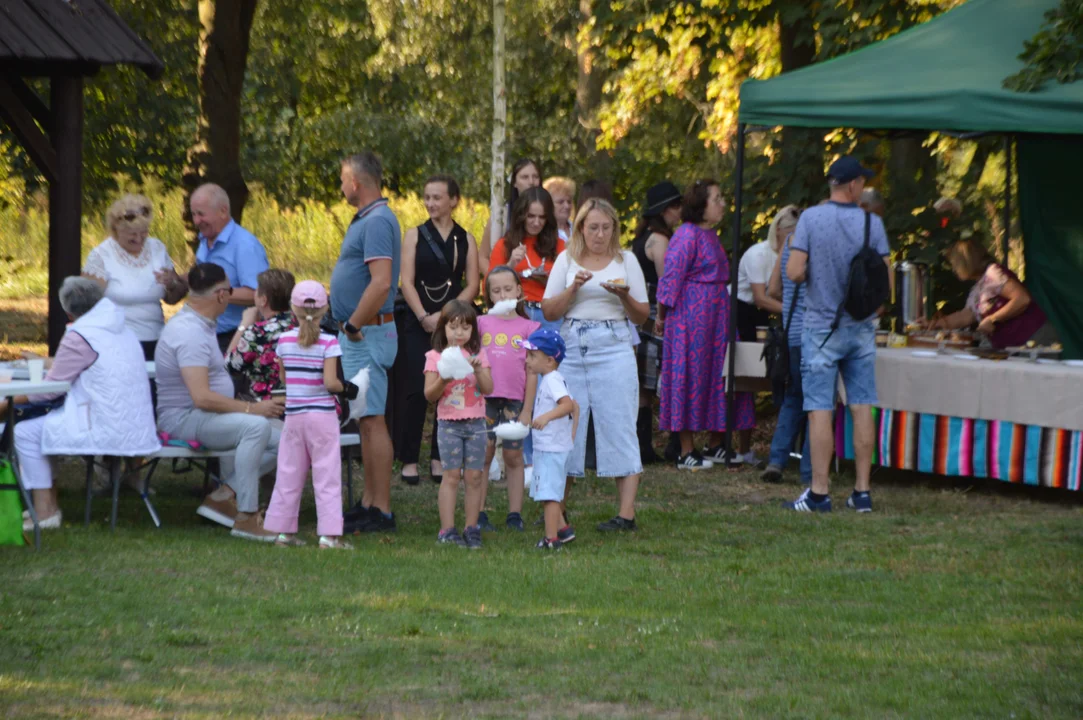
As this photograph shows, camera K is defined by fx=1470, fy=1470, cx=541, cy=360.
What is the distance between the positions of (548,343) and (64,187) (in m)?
4.18

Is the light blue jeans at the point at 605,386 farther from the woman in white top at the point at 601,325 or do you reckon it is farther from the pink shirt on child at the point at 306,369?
the pink shirt on child at the point at 306,369

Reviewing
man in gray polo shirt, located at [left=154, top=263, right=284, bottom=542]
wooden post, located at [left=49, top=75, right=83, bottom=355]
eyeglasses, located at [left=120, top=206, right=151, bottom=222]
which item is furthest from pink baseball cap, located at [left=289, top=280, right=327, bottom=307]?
wooden post, located at [left=49, top=75, right=83, bottom=355]

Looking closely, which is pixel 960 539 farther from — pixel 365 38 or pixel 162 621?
pixel 365 38

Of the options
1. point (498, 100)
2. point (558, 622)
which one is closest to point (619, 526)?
point (558, 622)

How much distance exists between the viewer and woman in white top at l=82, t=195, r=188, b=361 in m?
8.10

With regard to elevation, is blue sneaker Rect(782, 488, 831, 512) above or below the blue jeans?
below

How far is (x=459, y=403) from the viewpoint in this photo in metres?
7.10

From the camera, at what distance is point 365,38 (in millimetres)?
27547

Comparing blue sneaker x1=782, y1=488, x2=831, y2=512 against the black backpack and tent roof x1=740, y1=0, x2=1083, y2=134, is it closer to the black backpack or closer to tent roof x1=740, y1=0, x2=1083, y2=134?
the black backpack

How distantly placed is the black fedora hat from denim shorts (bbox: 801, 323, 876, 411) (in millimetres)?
2026

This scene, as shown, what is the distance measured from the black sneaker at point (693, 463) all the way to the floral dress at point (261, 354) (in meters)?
3.71

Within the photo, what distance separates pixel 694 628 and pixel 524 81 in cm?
2707

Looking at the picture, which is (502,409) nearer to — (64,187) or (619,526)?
(619,526)

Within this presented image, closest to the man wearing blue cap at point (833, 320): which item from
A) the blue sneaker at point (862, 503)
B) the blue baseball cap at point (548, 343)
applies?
the blue sneaker at point (862, 503)
